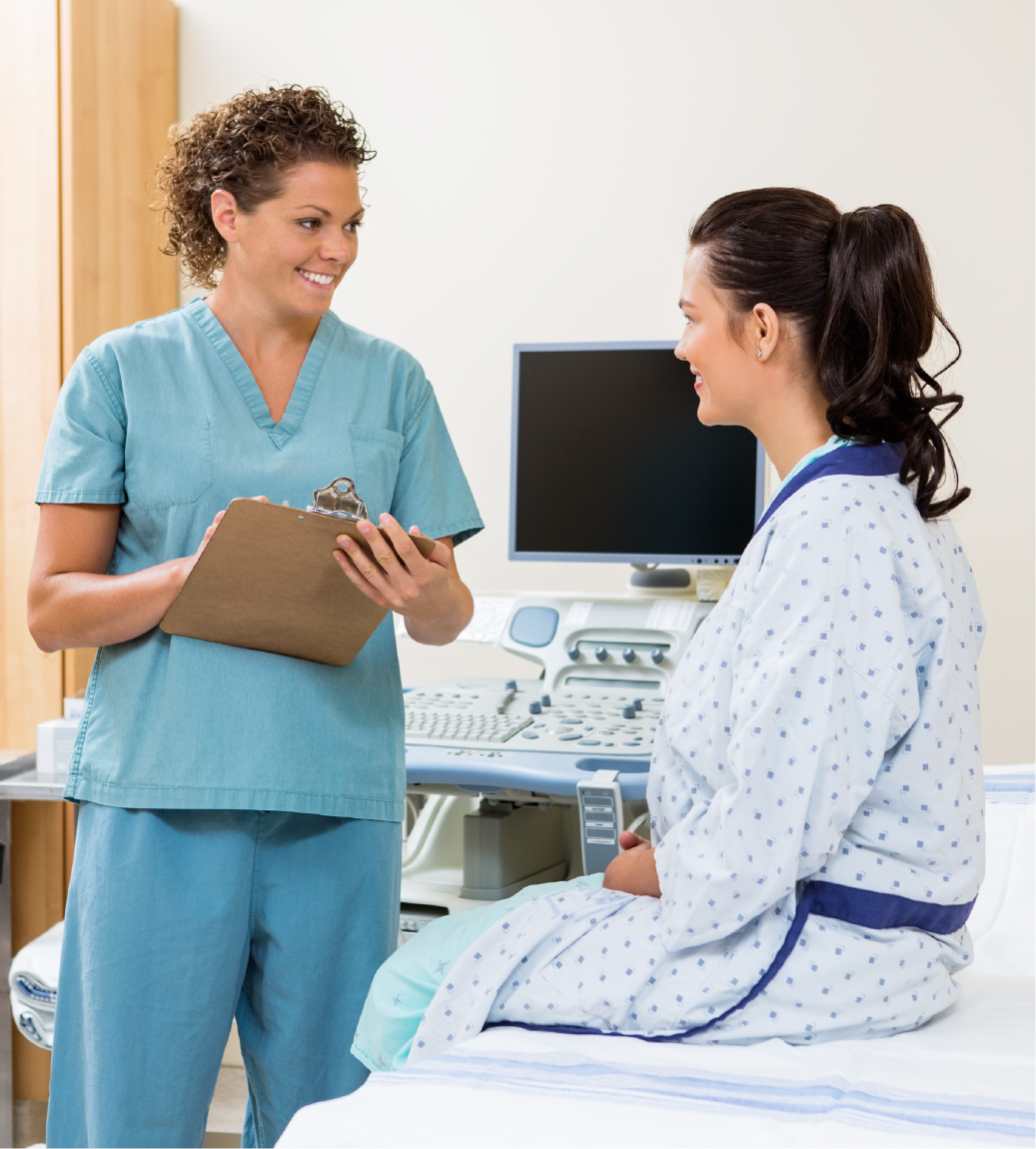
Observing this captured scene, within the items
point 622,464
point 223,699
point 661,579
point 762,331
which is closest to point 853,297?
point 762,331

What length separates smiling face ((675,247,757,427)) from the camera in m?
1.10

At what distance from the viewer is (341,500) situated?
125 centimetres

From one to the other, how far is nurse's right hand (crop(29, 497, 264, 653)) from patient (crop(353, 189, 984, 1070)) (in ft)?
1.42

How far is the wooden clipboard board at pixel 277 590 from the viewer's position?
114 cm

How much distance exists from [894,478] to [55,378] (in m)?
1.78

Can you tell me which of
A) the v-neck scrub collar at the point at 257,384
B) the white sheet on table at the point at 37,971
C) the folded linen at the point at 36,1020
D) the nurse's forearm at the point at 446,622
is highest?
the v-neck scrub collar at the point at 257,384

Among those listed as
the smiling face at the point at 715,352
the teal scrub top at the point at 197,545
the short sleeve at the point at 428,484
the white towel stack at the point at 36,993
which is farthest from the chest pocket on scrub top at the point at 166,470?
the white towel stack at the point at 36,993

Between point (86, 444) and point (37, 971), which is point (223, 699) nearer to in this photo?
point (86, 444)

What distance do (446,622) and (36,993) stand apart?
0.97 m

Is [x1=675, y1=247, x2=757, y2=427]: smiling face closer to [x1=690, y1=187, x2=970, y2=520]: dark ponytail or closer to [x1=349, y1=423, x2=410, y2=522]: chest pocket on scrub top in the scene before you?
[x1=690, y1=187, x2=970, y2=520]: dark ponytail

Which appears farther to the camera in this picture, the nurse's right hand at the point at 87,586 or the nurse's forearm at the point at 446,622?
the nurse's forearm at the point at 446,622

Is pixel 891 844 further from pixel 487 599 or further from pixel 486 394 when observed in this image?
pixel 486 394

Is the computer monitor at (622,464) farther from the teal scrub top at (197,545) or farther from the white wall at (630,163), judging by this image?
the teal scrub top at (197,545)

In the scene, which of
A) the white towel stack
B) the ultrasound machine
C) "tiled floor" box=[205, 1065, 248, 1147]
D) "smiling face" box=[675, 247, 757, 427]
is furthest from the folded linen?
"smiling face" box=[675, 247, 757, 427]
